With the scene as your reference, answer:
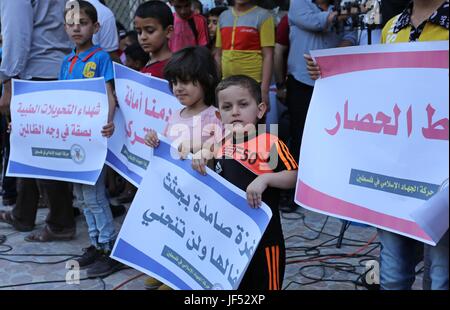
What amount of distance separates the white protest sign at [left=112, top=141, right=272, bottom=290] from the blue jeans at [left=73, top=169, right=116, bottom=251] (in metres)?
0.79

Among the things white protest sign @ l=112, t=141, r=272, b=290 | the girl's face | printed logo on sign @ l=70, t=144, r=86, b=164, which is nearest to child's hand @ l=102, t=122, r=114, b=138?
printed logo on sign @ l=70, t=144, r=86, b=164

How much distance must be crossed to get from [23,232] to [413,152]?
131 inches

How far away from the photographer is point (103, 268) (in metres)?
3.36

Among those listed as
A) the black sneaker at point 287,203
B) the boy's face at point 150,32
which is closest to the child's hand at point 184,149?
the boy's face at point 150,32

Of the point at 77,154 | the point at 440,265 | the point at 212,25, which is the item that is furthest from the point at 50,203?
the point at 440,265

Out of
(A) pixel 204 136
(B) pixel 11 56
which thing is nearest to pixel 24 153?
(B) pixel 11 56

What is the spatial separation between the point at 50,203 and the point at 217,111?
1812mm

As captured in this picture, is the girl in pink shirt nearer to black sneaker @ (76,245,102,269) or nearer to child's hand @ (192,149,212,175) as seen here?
child's hand @ (192,149,212,175)

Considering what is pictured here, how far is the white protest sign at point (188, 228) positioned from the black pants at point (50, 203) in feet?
4.68

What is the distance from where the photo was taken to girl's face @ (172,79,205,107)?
2736 mm

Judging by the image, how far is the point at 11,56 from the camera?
370 centimetres

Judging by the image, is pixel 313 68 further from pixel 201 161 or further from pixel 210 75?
pixel 210 75

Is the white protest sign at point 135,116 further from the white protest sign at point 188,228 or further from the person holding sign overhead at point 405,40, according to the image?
the person holding sign overhead at point 405,40
